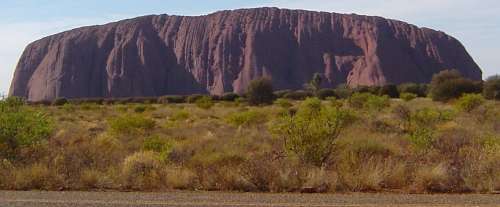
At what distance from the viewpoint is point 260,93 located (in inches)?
3127

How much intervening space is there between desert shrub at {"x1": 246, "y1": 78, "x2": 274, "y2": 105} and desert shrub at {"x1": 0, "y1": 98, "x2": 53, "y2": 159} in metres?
59.6

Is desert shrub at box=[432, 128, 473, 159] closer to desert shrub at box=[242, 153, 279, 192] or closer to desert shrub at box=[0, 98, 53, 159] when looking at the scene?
desert shrub at box=[242, 153, 279, 192]

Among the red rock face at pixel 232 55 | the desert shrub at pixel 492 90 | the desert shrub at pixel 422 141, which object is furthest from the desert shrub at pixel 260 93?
the desert shrub at pixel 422 141

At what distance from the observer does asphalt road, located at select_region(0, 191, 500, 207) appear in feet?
34.3

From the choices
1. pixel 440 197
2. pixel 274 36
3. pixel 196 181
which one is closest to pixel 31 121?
pixel 196 181

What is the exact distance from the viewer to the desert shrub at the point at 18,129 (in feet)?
54.2

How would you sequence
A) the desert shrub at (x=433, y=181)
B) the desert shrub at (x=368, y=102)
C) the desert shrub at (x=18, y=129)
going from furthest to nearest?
the desert shrub at (x=368, y=102)
the desert shrub at (x=18, y=129)
the desert shrub at (x=433, y=181)

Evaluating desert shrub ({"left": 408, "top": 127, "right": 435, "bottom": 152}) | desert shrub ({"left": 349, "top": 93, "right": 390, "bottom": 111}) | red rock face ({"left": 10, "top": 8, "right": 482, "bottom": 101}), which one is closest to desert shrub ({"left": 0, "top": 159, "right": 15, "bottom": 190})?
desert shrub ({"left": 408, "top": 127, "right": 435, "bottom": 152})

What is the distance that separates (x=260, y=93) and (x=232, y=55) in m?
64.9

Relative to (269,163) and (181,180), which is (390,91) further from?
(181,180)

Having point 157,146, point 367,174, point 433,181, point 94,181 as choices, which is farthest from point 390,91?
point 94,181

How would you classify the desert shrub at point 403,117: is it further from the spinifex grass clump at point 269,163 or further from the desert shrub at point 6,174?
the desert shrub at point 6,174

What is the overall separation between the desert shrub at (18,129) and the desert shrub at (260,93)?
59.6 meters

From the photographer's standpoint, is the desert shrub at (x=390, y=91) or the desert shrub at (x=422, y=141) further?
the desert shrub at (x=390, y=91)
